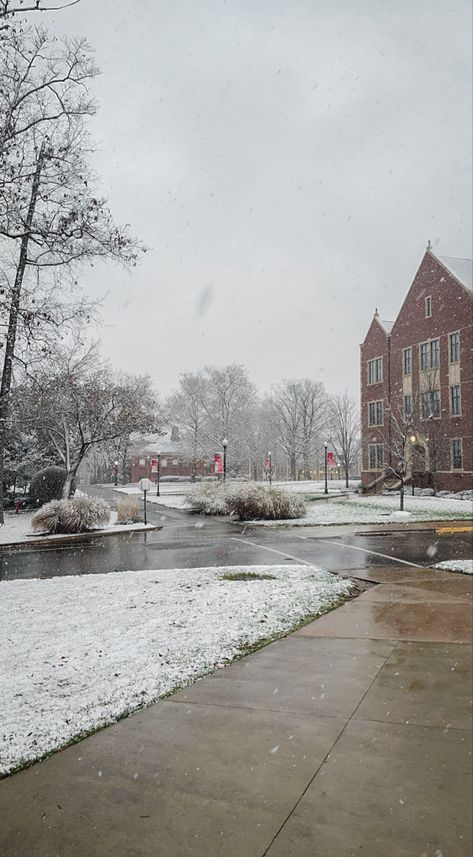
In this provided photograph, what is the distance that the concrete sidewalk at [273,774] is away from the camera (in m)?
2.82

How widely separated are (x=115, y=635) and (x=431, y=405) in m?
37.6

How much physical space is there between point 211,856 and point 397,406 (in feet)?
136

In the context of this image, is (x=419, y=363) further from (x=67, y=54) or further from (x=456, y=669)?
(x=456, y=669)

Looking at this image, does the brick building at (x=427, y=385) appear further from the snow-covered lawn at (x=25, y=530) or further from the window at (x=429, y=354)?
the snow-covered lawn at (x=25, y=530)

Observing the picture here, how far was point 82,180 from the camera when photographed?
11.3m

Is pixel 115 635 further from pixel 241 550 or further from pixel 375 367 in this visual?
pixel 375 367

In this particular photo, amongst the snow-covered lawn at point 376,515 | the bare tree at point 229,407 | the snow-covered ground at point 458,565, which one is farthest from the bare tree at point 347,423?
the snow-covered ground at point 458,565

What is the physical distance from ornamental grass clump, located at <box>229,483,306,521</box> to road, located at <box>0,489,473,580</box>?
9.02ft

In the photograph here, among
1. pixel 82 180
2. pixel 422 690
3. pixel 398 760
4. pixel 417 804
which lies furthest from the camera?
pixel 82 180

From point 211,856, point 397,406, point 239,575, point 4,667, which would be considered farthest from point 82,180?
point 397,406

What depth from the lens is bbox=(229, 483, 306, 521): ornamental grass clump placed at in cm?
2238

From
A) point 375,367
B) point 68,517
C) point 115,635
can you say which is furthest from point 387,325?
point 115,635

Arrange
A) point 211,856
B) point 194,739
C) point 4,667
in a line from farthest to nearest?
point 4,667, point 194,739, point 211,856

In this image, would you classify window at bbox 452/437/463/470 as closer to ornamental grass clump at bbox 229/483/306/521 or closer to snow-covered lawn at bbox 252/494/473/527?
snow-covered lawn at bbox 252/494/473/527
